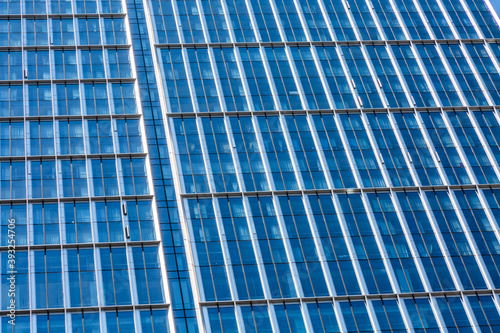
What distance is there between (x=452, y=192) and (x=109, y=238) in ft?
116

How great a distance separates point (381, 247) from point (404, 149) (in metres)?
14.5

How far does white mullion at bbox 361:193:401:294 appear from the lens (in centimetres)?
7931

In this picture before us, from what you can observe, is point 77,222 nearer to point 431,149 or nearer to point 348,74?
point 348,74

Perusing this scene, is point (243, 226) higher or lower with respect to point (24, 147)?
lower

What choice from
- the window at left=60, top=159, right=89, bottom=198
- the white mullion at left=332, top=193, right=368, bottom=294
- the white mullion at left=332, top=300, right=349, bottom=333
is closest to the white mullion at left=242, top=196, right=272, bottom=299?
the white mullion at left=332, top=300, right=349, bottom=333

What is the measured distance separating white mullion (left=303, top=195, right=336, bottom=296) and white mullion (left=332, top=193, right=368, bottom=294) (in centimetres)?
257

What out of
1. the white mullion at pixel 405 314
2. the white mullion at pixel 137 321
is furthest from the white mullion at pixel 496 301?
the white mullion at pixel 137 321

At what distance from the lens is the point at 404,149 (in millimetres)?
91875

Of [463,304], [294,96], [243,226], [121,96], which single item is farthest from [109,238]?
[463,304]

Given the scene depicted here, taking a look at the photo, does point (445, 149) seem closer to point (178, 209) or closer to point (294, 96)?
point (294, 96)

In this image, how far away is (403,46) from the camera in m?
105

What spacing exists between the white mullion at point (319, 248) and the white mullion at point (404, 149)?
12.1 m

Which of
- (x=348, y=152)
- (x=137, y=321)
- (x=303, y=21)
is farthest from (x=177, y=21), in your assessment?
(x=137, y=321)

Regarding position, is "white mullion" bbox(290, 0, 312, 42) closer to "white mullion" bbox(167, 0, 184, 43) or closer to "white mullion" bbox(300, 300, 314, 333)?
"white mullion" bbox(167, 0, 184, 43)
